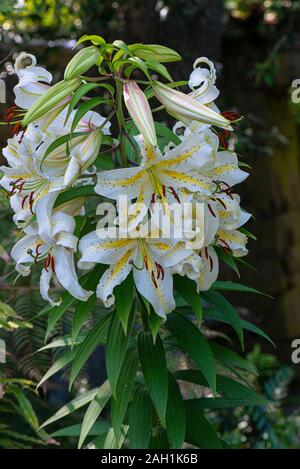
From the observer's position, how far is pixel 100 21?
3143 millimetres

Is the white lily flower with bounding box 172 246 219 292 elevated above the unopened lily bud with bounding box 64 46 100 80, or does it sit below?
below

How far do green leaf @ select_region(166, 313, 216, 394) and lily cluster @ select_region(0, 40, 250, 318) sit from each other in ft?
0.44

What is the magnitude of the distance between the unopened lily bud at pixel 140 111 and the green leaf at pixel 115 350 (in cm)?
38

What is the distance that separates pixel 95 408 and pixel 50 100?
59 cm

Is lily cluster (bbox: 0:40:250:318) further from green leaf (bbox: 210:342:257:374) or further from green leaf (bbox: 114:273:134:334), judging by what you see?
green leaf (bbox: 210:342:257:374)

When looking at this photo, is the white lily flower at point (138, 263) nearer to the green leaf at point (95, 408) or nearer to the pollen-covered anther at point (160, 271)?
the pollen-covered anther at point (160, 271)

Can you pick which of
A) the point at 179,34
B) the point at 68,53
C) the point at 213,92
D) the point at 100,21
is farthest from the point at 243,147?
the point at 213,92

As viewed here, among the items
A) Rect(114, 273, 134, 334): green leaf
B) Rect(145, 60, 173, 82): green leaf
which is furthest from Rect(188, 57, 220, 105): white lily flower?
Rect(114, 273, 134, 334): green leaf

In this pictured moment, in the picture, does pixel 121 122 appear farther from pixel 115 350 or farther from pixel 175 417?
pixel 175 417

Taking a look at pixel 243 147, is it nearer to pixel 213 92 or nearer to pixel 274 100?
pixel 274 100

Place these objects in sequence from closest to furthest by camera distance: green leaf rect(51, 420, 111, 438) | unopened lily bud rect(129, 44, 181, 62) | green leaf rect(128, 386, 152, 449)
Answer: unopened lily bud rect(129, 44, 181, 62)
green leaf rect(128, 386, 152, 449)
green leaf rect(51, 420, 111, 438)

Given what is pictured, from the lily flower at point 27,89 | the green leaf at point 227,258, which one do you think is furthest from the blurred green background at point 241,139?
the lily flower at point 27,89

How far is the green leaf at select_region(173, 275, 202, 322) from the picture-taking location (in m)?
1.25

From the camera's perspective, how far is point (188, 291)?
1265 millimetres
